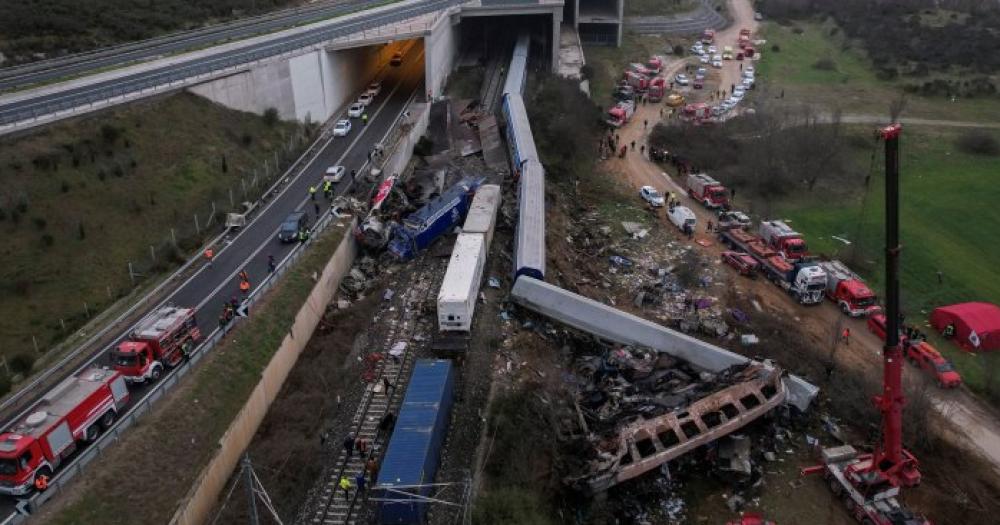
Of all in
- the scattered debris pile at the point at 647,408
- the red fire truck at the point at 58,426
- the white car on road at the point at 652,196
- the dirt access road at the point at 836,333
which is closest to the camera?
the red fire truck at the point at 58,426

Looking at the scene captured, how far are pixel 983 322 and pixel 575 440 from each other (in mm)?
21472

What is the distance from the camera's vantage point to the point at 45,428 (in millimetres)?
22516

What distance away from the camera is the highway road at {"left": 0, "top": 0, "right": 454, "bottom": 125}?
4203 centimetres

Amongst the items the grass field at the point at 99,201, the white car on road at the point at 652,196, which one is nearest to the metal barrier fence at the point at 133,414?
the grass field at the point at 99,201

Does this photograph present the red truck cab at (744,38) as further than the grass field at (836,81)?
Yes

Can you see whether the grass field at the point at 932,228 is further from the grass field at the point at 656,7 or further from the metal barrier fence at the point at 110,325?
the grass field at the point at 656,7

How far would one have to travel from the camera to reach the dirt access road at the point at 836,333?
2902cm

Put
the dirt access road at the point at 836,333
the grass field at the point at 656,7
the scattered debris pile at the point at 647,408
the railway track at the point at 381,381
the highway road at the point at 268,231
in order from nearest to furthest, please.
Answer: the railway track at the point at 381,381 → the scattered debris pile at the point at 647,408 → the dirt access road at the point at 836,333 → the highway road at the point at 268,231 → the grass field at the point at 656,7

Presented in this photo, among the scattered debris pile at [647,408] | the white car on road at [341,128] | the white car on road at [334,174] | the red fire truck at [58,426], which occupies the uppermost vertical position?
the white car on road at [341,128]

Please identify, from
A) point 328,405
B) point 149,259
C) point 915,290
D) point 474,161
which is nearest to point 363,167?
point 474,161

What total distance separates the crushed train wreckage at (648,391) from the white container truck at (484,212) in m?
4.70

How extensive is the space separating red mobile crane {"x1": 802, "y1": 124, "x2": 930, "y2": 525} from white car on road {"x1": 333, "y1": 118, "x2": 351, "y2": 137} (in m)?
38.4

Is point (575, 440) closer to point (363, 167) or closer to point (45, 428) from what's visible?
point (45, 428)

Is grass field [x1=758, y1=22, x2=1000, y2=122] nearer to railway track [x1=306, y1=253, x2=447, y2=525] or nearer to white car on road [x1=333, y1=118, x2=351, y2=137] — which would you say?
white car on road [x1=333, y1=118, x2=351, y2=137]
